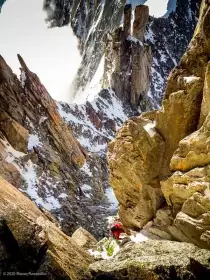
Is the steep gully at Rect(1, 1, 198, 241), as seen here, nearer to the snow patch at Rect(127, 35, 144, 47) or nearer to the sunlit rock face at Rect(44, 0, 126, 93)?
the snow patch at Rect(127, 35, 144, 47)

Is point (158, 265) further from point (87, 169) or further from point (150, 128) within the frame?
point (87, 169)

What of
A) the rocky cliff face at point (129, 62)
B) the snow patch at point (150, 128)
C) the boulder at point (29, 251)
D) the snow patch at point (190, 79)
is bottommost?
the boulder at point (29, 251)

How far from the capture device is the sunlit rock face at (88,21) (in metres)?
88.1

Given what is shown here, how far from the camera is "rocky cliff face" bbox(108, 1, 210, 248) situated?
11047 millimetres

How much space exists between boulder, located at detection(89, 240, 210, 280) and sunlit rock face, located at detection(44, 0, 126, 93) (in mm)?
79647

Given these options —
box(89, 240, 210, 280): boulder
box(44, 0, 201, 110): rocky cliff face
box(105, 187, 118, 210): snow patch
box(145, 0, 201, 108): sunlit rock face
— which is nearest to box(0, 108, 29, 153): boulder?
box(105, 187, 118, 210): snow patch

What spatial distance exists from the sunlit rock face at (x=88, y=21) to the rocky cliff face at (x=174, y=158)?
7317 centimetres

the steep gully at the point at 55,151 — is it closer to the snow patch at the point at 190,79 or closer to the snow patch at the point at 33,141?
the snow patch at the point at 33,141

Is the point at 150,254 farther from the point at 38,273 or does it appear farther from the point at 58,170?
the point at 58,170

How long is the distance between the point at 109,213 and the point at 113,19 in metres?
68.6

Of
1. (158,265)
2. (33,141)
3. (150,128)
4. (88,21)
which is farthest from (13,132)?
(88,21)

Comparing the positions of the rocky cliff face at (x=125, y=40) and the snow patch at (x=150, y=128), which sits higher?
the rocky cliff face at (x=125, y=40)

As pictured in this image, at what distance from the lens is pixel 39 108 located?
135ft

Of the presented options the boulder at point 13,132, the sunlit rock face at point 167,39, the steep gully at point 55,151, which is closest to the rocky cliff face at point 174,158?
the steep gully at point 55,151
